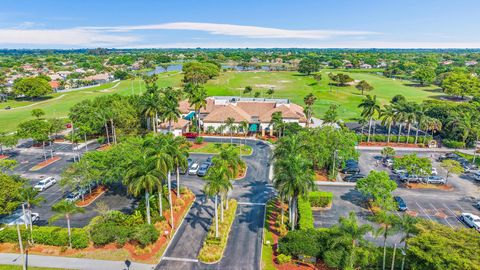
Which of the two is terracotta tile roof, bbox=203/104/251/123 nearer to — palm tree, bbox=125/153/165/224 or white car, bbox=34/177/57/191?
white car, bbox=34/177/57/191

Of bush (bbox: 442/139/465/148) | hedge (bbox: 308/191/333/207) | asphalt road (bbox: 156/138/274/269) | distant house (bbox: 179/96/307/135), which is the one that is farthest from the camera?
distant house (bbox: 179/96/307/135)

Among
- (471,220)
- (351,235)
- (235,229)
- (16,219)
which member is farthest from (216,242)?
(471,220)

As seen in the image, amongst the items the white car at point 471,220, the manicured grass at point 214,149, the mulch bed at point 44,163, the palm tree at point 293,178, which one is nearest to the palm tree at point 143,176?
the palm tree at point 293,178

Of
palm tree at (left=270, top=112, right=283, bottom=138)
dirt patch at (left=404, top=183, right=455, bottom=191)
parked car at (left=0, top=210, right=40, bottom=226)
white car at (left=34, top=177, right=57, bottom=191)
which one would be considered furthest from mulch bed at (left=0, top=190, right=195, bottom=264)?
palm tree at (left=270, top=112, right=283, bottom=138)

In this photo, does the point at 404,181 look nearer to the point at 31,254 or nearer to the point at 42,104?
the point at 31,254

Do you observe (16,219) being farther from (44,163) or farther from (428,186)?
(428,186)

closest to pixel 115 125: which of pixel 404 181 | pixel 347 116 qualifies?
pixel 404 181
